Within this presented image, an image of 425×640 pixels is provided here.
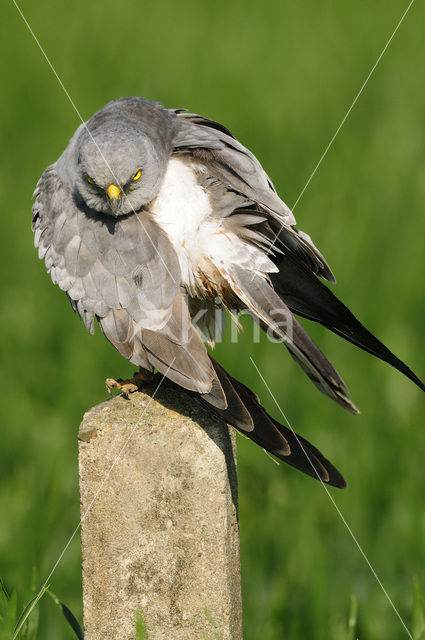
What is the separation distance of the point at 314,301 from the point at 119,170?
3.13 feet

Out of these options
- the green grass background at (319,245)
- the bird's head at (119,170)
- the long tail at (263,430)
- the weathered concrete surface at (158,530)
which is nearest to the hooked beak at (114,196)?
the bird's head at (119,170)

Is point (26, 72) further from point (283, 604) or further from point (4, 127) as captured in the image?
point (283, 604)

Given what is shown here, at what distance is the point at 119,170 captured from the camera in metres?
3.63

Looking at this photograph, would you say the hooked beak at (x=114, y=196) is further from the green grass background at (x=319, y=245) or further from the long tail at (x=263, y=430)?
the green grass background at (x=319, y=245)

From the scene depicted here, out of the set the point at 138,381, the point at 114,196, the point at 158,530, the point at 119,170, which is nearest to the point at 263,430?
the point at 158,530

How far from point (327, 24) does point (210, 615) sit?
46.5 feet

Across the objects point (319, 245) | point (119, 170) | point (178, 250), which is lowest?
point (319, 245)

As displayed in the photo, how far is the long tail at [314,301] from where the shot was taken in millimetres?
3637

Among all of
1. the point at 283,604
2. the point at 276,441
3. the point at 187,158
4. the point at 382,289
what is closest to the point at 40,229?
the point at 187,158

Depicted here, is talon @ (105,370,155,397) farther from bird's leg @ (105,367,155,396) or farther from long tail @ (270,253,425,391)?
long tail @ (270,253,425,391)

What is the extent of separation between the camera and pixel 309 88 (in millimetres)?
12891

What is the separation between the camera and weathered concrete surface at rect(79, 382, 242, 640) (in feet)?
9.37

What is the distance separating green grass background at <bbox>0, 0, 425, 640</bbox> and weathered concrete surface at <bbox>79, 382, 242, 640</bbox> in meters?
0.99

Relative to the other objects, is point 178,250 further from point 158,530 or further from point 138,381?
point 158,530
